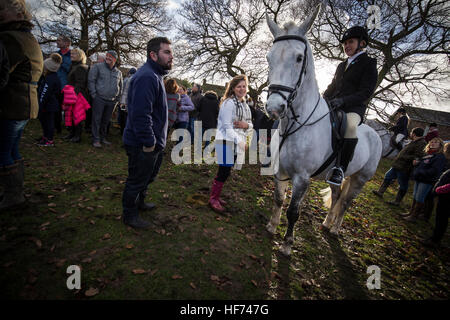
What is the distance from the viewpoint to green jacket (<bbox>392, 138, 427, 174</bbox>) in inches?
280

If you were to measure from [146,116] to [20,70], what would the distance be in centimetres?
189

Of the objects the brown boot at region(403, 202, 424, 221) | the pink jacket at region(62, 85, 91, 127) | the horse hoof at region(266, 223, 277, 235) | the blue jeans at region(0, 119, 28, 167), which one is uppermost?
the pink jacket at region(62, 85, 91, 127)

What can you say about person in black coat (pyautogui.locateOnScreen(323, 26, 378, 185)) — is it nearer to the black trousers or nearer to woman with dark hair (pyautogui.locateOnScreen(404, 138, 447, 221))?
woman with dark hair (pyautogui.locateOnScreen(404, 138, 447, 221))

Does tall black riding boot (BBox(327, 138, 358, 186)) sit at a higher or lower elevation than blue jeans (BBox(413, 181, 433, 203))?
higher

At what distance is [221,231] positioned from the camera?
3.71 meters

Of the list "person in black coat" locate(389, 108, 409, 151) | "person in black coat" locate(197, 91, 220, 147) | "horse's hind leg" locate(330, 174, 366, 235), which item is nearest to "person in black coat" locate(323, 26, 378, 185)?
"horse's hind leg" locate(330, 174, 366, 235)

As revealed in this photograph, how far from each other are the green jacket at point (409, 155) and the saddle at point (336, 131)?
5.76 metres

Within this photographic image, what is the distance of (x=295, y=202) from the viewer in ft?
11.4

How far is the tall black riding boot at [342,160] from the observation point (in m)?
3.66

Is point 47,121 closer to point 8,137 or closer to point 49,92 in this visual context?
point 49,92

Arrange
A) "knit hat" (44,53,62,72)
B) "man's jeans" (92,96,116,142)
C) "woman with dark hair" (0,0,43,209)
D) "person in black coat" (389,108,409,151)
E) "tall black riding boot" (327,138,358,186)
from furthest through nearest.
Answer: "person in black coat" (389,108,409,151), "man's jeans" (92,96,116,142), "knit hat" (44,53,62,72), "tall black riding boot" (327,138,358,186), "woman with dark hair" (0,0,43,209)

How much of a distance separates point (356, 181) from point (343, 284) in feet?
8.32

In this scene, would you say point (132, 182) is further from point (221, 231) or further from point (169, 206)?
point (221, 231)

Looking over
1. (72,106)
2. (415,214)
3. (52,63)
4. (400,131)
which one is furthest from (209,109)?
(400,131)
